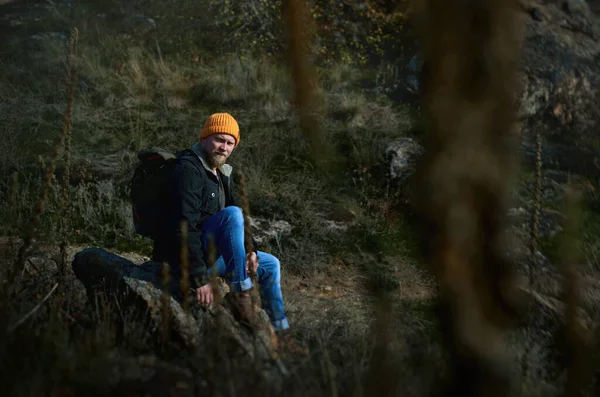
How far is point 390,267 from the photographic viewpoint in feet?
16.8

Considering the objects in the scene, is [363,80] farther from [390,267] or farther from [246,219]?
[246,219]

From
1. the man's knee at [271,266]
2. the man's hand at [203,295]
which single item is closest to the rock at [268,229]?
the man's knee at [271,266]

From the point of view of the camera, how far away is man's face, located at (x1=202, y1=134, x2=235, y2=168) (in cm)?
329

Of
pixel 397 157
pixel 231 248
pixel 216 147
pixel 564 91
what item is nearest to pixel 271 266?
pixel 231 248

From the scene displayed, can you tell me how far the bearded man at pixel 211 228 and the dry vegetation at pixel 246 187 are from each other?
1.26 feet

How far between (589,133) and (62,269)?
23.0 feet

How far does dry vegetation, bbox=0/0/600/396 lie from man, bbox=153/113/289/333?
15.0 inches

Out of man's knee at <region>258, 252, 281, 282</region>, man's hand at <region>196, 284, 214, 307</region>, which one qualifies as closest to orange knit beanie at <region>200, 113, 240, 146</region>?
man's knee at <region>258, 252, 281, 282</region>

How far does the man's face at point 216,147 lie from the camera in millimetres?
3291

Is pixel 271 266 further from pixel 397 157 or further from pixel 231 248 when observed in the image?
pixel 397 157

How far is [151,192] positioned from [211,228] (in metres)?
0.38

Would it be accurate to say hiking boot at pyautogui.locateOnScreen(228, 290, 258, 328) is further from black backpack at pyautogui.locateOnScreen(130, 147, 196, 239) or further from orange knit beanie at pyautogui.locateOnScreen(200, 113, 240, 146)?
orange knit beanie at pyautogui.locateOnScreen(200, 113, 240, 146)

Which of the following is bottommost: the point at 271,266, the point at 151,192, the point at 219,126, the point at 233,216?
the point at 271,266

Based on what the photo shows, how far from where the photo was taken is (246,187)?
5.99 m
